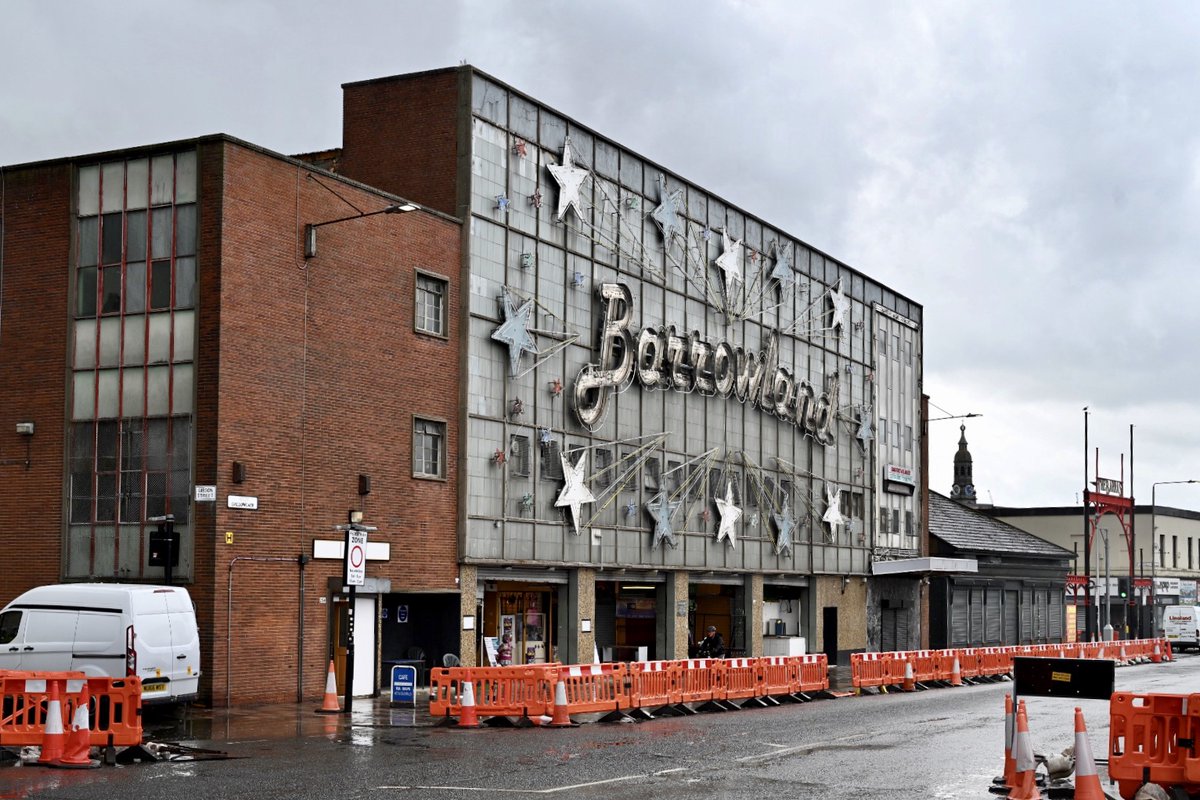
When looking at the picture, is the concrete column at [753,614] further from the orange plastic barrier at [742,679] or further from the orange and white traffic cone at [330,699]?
the orange and white traffic cone at [330,699]

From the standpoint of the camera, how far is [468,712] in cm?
2545

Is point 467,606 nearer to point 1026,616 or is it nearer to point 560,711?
point 560,711

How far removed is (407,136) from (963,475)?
10445 cm

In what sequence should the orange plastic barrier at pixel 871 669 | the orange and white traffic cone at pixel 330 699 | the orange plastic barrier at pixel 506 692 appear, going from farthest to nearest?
the orange plastic barrier at pixel 871 669 < the orange and white traffic cone at pixel 330 699 < the orange plastic barrier at pixel 506 692

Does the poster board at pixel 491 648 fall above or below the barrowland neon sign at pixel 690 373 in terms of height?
below

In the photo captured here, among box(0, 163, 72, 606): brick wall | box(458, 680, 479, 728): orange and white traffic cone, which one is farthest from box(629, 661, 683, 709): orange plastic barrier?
box(0, 163, 72, 606): brick wall

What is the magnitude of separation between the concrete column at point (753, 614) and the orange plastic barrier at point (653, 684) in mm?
18869

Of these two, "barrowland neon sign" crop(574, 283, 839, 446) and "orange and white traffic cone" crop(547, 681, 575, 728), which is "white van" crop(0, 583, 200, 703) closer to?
"orange and white traffic cone" crop(547, 681, 575, 728)

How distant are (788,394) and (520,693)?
26873mm

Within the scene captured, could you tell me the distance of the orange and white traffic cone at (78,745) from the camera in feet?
60.7

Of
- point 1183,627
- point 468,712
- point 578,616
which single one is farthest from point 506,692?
point 1183,627

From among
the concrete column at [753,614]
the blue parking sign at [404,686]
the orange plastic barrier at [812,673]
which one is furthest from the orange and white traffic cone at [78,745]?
the concrete column at [753,614]

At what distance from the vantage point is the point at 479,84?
3609 centimetres

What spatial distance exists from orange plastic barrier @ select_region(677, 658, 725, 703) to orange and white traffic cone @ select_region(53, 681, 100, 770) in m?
13.6
